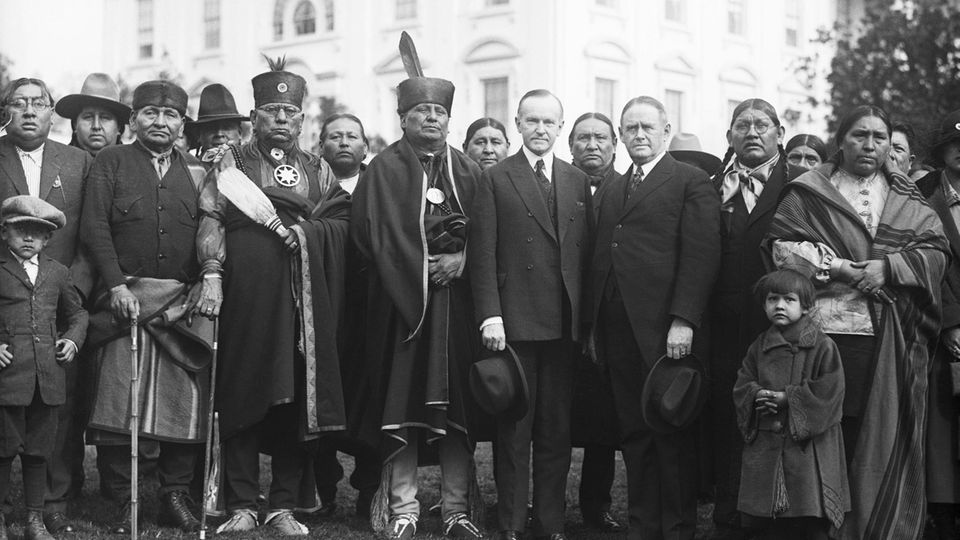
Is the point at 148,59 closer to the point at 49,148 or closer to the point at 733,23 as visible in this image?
the point at 733,23

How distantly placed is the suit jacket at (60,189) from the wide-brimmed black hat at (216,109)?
1172mm

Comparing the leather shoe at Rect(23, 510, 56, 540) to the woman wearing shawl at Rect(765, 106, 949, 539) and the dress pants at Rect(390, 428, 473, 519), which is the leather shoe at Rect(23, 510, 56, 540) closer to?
the dress pants at Rect(390, 428, 473, 519)

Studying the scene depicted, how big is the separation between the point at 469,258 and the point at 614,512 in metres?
2.32

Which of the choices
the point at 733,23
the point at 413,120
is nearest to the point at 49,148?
the point at 413,120

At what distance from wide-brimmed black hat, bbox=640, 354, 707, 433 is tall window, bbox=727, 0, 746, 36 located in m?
28.3

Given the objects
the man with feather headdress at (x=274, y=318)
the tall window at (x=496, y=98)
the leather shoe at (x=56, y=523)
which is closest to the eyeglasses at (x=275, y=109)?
the man with feather headdress at (x=274, y=318)

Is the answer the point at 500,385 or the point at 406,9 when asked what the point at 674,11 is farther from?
the point at 500,385

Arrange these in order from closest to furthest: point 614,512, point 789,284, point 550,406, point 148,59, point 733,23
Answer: point 789,284
point 550,406
point 614,512
point 733,23
point 148,59

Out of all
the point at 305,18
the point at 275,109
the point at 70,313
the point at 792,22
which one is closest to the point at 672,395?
the point at 275,109

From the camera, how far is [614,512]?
29.2 ft

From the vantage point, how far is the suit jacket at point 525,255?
7.45 metres

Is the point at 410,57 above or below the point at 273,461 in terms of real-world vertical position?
above

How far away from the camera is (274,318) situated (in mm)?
7766

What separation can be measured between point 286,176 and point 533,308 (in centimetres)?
169
